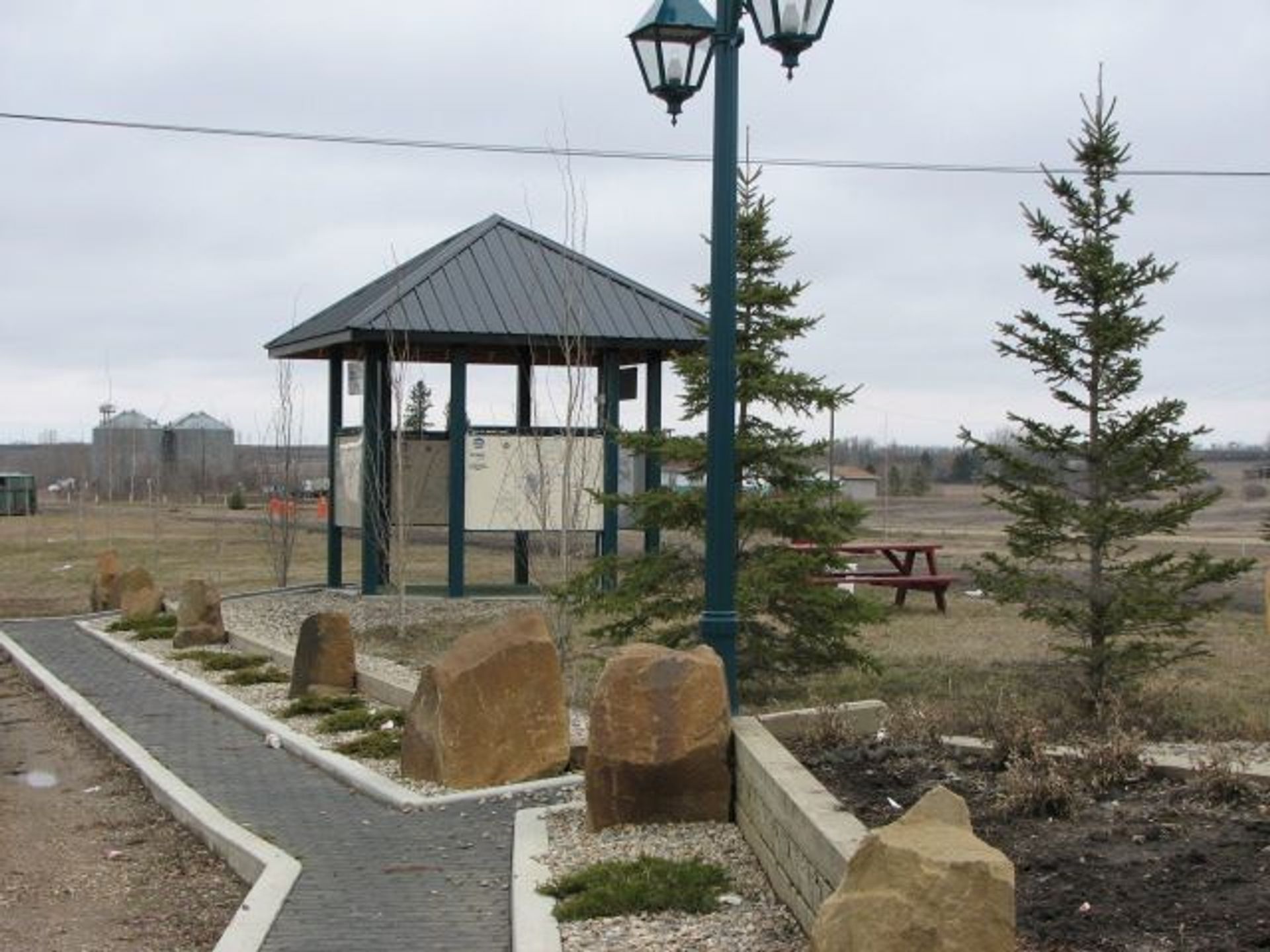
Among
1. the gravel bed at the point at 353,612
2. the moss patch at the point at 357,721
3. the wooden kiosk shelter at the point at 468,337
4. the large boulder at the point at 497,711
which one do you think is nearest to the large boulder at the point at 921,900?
the large boulder at the point at 497,711

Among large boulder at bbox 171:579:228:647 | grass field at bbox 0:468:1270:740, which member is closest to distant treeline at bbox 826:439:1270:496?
grass field at bbox 0:468:1270:740

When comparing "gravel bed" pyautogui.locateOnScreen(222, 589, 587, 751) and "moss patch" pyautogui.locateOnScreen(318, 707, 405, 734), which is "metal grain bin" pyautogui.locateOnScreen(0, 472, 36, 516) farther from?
"moss patch" pyautogui.locateOnScreen(318, 707, 405, 734)

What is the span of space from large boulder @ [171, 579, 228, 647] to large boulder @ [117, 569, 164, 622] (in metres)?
2.59

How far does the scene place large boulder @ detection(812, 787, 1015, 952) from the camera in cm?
408

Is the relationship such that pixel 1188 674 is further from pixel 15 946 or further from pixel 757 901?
pixel 15 946

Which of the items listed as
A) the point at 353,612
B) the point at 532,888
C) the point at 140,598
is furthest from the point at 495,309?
the point at 532,888

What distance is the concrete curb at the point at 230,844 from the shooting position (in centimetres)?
617

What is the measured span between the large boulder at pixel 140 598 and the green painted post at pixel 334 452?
235 centimetres

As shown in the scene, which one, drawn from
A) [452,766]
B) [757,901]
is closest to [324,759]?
[452,766]

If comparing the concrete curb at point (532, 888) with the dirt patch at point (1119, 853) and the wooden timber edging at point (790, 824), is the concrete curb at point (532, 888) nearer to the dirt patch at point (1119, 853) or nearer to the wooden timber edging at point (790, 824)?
the wooden timber edging at point (790, 824)

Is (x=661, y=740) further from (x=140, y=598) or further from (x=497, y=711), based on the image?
(x=140, y=598)

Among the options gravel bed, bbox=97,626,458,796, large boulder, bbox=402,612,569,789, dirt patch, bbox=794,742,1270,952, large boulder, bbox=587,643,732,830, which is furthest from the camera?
gravel bed, bbox=97,626,458,796

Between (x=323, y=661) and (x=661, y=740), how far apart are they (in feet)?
20.2

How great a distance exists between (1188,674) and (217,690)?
26.9 ft
